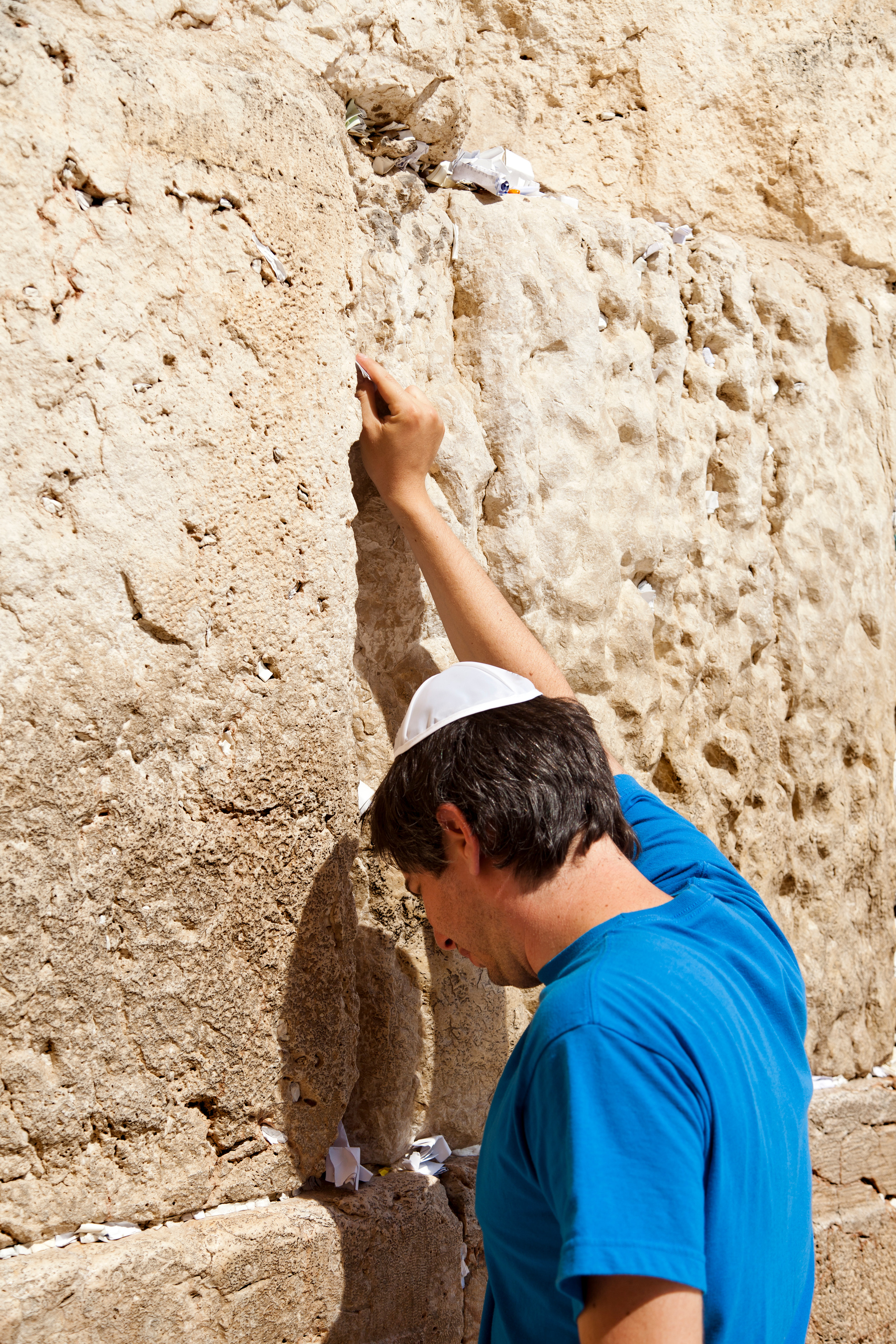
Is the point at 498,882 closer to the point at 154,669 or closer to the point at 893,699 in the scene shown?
the point at 154,669

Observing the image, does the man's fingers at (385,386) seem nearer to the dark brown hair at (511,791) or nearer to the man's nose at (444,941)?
the dark brown hair at (511,791)

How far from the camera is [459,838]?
1375 mm

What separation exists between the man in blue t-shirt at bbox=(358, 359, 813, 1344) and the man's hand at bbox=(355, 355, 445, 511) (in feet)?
1.48

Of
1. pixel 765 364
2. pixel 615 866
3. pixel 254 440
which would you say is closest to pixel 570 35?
pixel 765 364

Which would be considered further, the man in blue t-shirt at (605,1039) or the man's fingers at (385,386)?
the man's fingers at (385,386)

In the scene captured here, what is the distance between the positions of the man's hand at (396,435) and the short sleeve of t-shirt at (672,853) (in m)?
0.62

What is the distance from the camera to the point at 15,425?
1399mm

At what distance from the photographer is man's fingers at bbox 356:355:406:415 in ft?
6.00

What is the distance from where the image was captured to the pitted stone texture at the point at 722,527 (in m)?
2.15

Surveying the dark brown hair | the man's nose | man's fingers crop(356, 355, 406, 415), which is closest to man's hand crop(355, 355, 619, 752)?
man's fingers crop(356, 355, 406, 415)

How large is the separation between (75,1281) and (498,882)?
0.76 meters

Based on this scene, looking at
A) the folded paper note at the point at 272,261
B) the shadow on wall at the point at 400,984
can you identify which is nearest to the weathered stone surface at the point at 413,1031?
the shadow on wall at the point at 400,984

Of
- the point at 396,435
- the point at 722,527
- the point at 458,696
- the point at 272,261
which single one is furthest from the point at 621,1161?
the point at 722,527

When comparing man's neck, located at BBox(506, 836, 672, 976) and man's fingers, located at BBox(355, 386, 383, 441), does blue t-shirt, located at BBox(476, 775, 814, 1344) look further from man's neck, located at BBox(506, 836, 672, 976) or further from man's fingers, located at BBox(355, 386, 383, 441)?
man's fingers, located at BBox(355, 386, 383, 441)
